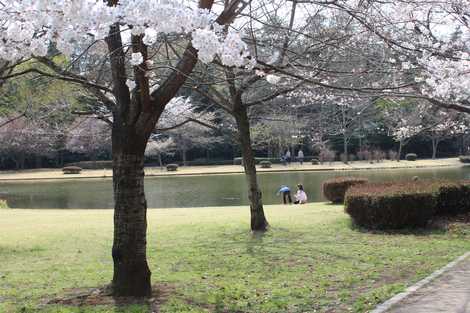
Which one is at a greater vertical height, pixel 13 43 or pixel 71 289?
pixel 13 43

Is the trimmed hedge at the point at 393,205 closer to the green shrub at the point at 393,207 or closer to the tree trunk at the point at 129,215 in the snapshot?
the green shrub at the point at 393,207

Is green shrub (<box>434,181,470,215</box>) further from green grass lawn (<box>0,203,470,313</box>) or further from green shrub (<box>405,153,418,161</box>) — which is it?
green shrub (<box>405,153,418,161</box>)

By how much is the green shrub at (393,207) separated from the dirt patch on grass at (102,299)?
609cm

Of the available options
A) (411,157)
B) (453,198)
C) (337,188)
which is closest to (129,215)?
(453,198)

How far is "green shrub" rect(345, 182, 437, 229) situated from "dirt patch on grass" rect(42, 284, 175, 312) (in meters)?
6.09

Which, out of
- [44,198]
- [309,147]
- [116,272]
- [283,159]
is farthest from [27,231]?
[309,147]

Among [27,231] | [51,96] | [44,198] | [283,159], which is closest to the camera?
[51,96]

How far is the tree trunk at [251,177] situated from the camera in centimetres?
1219

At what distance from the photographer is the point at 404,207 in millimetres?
11492

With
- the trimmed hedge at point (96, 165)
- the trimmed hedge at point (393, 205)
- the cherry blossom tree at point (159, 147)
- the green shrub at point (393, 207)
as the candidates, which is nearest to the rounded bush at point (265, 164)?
the cherry blossom tree at point (159, 147)

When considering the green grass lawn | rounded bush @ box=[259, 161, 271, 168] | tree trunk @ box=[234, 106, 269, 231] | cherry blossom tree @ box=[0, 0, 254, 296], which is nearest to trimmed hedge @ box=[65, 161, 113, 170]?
rounded bush @ box=[259, 161, 271, 168]

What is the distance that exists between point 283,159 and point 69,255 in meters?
44.0

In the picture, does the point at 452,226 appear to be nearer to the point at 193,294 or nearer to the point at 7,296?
the point at 193,294

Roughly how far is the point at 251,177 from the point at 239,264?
370 centimetres
